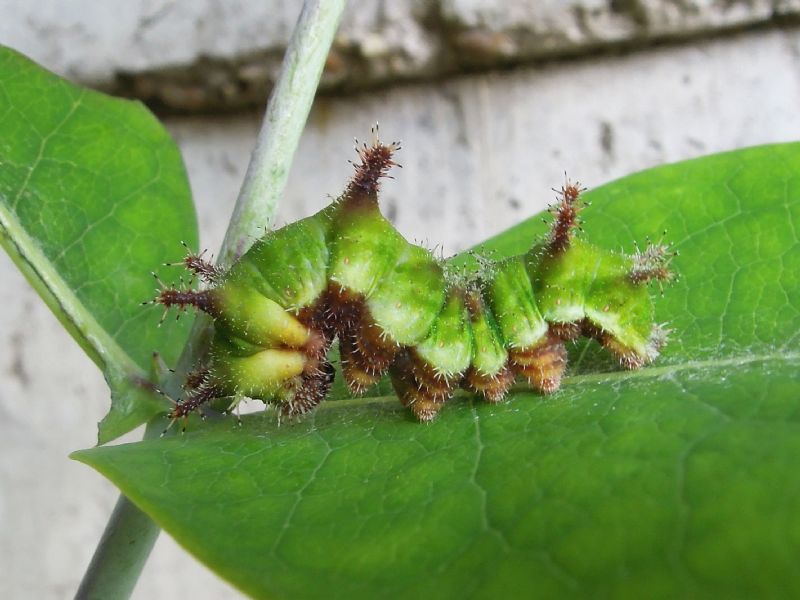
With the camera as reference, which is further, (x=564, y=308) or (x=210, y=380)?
(x=564, y=308)

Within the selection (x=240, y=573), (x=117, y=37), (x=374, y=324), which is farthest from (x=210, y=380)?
(x=117, y=37)

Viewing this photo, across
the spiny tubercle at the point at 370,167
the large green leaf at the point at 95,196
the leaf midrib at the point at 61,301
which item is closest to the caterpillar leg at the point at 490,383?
the spiny tubercle at the point at 370,167

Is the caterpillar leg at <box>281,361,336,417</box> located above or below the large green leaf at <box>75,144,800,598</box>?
above

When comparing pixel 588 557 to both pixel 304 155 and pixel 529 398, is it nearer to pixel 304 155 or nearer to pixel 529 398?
pixel 529 398

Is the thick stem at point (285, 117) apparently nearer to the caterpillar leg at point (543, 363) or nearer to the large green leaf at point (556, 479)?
the large green leaf at point (556, 479)

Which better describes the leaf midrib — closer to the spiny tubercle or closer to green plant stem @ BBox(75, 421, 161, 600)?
green plant stem @ BBox(75, 421, 161, 600)

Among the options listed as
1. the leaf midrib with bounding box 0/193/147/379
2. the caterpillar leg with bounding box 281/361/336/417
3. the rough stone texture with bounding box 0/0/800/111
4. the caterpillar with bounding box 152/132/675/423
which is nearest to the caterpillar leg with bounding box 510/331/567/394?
the caterpillar with bounding box 152/132/675/423
